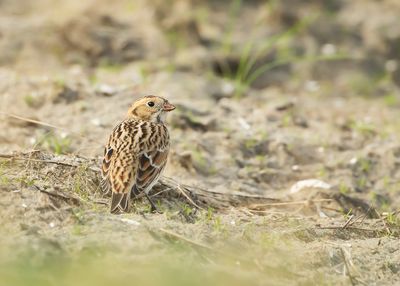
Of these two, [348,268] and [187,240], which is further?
[348,268]

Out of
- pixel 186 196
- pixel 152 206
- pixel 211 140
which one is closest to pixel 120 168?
pixel 152 206

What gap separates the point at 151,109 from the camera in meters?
8.39

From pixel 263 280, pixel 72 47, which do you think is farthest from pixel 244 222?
pixel 72 47

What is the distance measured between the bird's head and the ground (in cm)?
60

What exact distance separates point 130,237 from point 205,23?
Answer: 7.33 m

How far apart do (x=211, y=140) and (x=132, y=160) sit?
2.60 meters

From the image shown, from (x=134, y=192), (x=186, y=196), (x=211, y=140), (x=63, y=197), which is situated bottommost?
(x=211, y=140)

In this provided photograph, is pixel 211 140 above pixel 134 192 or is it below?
below

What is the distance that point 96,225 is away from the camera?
6375 millimetres

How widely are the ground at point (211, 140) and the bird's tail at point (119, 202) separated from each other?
3.1 inches

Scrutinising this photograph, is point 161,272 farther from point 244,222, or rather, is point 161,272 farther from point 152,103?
point 152,103

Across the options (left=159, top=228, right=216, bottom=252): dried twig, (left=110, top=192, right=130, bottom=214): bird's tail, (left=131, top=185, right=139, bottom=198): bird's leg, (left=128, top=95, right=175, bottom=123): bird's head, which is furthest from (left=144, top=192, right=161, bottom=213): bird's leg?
(left=128, top=95, right=175, bottom=123): bird's head

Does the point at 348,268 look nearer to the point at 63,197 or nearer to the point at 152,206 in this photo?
the point at 152,206

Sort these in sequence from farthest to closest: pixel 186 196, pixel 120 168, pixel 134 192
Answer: pixel 186 196, pixel 120 168, pixel 134 192
